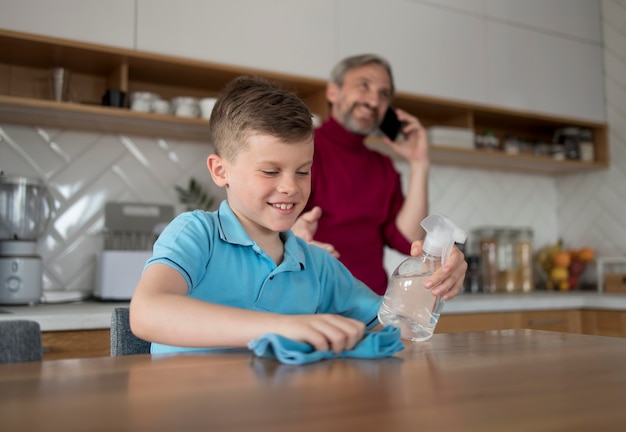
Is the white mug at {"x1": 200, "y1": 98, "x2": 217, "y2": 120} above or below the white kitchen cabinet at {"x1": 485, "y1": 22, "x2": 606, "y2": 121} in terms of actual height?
below

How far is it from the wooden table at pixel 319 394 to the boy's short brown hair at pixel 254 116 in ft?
1.24

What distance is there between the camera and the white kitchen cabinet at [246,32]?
2.24 meters

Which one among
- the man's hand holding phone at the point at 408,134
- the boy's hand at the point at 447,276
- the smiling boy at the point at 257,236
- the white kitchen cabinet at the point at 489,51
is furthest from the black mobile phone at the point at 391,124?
the boy's hand at the point at 447,276

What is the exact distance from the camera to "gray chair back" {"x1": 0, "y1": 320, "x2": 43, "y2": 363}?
680 millimetres

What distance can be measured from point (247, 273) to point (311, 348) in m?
0.33

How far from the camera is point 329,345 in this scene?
2.32 feet

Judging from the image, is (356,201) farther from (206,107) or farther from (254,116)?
(254,116)

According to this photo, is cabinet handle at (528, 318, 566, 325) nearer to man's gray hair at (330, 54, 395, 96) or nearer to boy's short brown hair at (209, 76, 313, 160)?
man's gray hair at (330, 54, 395, 96)

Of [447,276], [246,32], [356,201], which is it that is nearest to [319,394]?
[447,276]

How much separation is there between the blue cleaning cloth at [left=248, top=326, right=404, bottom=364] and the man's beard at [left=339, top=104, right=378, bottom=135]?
1.30 meters

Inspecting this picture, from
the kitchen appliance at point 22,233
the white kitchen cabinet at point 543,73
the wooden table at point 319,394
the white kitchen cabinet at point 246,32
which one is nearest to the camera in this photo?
the wooden table at point 319,394

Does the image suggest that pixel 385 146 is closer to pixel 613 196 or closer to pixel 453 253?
pixel 613 196

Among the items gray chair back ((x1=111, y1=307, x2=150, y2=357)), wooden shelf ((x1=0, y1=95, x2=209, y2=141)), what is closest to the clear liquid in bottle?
gray chair back ((x1=111, y1=307, x2=150, y2=357))

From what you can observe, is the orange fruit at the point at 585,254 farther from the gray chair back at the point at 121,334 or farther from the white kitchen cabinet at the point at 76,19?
the gray chair back at the point at 121,334
